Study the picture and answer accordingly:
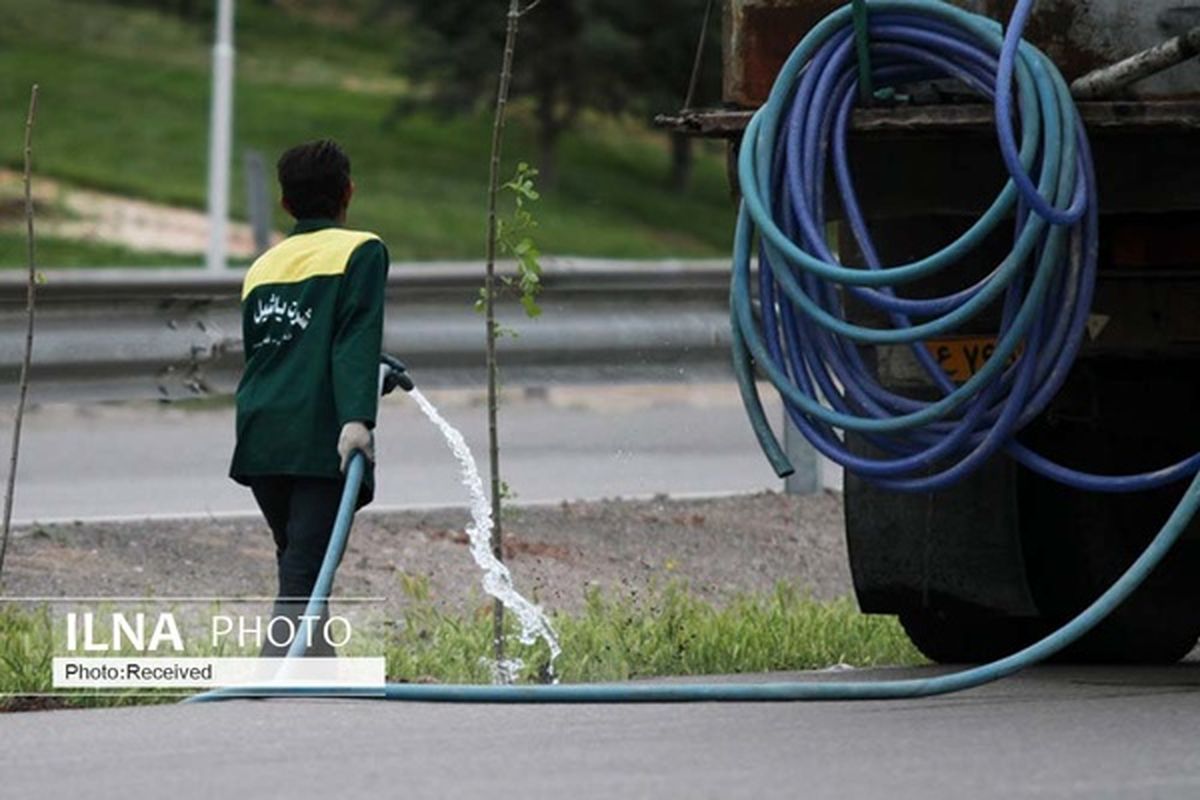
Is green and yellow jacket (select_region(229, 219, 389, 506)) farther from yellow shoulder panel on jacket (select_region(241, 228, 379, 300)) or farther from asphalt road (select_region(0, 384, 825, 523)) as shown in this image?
asphalt road (select_region(0, 384, 825, 523))

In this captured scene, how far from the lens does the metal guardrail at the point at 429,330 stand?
1185cm

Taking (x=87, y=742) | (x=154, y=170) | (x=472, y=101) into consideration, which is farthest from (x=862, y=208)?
(x=472, y=101)

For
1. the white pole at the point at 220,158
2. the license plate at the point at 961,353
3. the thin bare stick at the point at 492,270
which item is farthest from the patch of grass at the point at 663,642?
the white pole at the point at 220,158

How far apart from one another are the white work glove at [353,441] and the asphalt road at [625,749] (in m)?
0.61

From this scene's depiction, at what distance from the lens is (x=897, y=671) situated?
8445mm

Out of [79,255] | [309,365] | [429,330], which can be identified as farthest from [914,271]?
[79,255]

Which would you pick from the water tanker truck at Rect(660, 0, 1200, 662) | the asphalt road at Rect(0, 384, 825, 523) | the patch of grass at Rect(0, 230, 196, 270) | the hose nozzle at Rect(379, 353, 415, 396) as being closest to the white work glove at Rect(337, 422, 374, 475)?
the hose nozzle at Rect(379, 353, 415, 396)

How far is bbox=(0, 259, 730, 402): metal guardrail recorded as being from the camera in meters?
11.9

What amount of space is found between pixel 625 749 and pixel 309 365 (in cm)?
158

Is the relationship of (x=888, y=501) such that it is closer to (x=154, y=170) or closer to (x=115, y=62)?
(x=154, y=170)

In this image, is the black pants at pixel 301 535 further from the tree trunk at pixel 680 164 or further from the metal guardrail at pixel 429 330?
the tree trunk at pixel 680 164

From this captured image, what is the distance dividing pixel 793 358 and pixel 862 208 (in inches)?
17.0

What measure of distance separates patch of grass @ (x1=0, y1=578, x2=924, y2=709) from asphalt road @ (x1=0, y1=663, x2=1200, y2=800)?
60 centimetres

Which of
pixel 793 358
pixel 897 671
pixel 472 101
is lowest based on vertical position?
pixel 897 671
